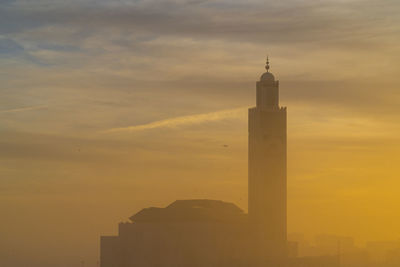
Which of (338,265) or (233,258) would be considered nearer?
(233,258)

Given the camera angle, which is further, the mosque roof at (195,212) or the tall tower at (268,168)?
the mosque roof at (195,212)

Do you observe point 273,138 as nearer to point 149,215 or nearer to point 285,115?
point 285,115

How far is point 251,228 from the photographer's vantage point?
141750mm

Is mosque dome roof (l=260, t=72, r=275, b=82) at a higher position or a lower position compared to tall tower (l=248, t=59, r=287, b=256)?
higher

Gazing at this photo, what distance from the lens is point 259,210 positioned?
14075 centimetres

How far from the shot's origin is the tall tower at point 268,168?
140500 mm

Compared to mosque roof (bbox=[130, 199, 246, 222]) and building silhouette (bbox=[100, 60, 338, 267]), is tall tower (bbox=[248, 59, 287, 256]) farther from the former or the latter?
mosque roof (bbox=[130, 199, 246, 222])

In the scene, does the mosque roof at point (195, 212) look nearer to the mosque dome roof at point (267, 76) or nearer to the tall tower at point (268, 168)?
the tall tower at point (268, 168)

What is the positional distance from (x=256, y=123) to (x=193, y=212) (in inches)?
737

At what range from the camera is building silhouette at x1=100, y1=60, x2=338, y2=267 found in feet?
461

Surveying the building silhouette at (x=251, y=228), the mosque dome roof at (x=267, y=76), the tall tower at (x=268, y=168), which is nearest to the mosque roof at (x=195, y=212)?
the building silhouette at (x=251, y=228)

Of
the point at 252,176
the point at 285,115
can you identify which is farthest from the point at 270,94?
the point at 252,176

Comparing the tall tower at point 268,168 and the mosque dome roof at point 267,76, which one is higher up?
the mosque dome roof at point 267,76

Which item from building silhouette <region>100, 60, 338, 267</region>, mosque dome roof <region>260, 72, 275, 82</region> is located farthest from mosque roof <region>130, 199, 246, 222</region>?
mosque dome roof <region>260, 72, 275, 82</region>
